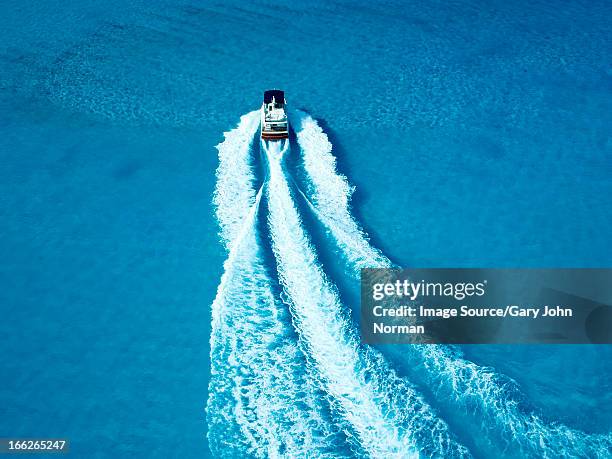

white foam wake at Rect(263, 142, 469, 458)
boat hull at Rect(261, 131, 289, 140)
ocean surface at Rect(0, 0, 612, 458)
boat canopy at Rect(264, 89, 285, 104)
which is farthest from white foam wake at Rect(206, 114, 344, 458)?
boat canopy at Rect(264, 89, 285, 104)

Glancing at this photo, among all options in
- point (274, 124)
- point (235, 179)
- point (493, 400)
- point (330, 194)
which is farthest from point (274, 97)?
point (493, 400)

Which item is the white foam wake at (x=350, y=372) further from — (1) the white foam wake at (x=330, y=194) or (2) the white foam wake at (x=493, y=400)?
(1) the white foam wake at (x=330, y=194)

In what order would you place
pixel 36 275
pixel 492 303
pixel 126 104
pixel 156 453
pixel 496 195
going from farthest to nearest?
pixel 126 104
pixel 496 195
pixel 36 275
pixel 492 303
pixel 156 453

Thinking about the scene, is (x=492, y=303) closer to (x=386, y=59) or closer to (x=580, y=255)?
(x=580, y=255)

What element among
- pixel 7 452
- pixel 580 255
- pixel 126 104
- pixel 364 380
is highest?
pixel 126 104

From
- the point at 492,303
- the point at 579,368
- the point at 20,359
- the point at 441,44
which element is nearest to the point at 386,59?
the point at 441,44

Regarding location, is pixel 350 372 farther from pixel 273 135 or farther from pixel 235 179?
pixel 273 135

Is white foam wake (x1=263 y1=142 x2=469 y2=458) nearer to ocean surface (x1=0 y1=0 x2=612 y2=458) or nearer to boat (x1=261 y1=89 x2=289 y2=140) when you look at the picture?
ocean surface (x1=0 y1=0 x2=612 y2=458)

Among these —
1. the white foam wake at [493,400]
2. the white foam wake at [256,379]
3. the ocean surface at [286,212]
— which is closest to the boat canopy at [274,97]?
the ocean surface at [286,212]
